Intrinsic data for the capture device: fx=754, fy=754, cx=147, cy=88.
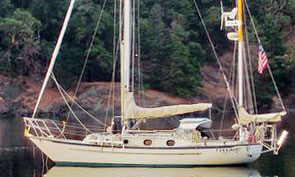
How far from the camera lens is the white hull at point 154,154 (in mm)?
37094

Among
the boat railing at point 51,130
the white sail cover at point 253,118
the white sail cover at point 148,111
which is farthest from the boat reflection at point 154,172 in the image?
the white sail cover at point 148,111

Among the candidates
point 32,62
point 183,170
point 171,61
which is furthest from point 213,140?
point 32,62

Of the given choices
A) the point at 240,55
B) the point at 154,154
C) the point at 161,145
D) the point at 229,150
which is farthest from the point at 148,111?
the point at 240,55

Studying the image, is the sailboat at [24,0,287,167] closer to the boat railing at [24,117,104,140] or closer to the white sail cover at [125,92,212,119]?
the white sail cover at [125,92,212,119]

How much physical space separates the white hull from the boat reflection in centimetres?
41

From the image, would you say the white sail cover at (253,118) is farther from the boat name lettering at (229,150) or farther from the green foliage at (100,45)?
the green foliage at (100,45)

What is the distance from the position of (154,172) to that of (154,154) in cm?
124

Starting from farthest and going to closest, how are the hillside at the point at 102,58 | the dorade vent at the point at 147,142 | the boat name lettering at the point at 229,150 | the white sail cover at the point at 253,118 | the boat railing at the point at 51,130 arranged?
1. the hillside at the point at 102,58
2. the boat railing at the point at 51,130
3. the white sail cover at the point at 253,118
4. the dorade vent at the point at 147,142
5. the boat name lettering at the point at 229,150

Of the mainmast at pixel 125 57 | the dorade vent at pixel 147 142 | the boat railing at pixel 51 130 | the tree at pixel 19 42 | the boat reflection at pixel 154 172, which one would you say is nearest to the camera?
the boat reflection at pixel 154 172

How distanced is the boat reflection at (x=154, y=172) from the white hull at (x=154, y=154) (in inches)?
16.1

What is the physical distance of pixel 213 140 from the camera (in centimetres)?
3744

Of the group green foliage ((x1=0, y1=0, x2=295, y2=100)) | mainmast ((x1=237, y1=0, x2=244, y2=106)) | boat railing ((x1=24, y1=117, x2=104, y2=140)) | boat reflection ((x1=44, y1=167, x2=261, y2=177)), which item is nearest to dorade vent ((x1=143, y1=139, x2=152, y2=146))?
boat reflection ((x1=44, y1=167, x2=261, y2=177))

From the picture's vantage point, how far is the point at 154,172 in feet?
119

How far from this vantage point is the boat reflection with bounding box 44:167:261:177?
116 feet
